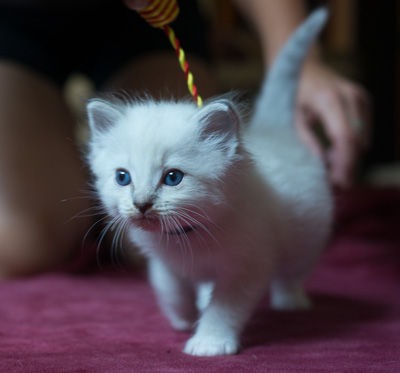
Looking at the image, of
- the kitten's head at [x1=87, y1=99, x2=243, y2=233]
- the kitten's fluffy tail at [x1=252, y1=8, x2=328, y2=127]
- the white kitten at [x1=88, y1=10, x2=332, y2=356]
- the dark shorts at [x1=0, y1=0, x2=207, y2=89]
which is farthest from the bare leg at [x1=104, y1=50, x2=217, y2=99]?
the kitten's head at [x1=87, y1=99, x2=243, y2=233]

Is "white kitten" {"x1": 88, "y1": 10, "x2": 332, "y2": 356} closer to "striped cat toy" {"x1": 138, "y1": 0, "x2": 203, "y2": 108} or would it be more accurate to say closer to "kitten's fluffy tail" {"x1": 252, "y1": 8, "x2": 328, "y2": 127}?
"striped cat toy" {"x1": 138, "y1": 0, "x2": 203, "y2": 108}

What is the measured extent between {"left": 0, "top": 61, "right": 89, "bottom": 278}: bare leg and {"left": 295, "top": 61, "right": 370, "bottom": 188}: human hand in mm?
758

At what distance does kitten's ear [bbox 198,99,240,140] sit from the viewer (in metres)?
0.93

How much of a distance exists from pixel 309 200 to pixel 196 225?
37cm

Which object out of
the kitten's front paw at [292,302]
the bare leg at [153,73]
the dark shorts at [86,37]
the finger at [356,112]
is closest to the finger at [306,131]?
the finger at [356,112]

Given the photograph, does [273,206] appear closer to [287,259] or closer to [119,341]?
[287,259]

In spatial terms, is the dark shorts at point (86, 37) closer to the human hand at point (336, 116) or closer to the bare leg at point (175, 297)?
the human hand at point (336, 116)

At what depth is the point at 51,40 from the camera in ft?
6.43

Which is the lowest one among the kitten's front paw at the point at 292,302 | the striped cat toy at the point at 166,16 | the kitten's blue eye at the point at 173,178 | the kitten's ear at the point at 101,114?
the kitten's front paw at the point at 292,302

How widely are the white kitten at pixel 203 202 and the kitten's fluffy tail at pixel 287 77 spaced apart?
173 mm

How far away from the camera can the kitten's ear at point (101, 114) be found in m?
1.01

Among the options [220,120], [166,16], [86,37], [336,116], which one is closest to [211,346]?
[220,120]

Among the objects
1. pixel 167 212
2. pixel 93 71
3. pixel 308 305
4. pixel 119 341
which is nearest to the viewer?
pixel 167 212

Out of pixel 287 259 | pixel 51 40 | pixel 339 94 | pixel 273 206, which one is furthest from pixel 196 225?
pixel 51 40
